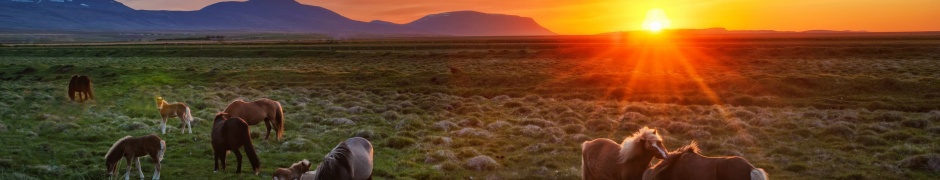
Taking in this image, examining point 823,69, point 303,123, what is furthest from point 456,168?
point 823,69

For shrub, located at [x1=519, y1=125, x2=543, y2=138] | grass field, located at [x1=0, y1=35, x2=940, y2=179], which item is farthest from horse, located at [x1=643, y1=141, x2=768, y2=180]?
shrub, located at [x1=519, y1=125, x2=543, y2=138]

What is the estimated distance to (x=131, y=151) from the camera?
1222 centimetres

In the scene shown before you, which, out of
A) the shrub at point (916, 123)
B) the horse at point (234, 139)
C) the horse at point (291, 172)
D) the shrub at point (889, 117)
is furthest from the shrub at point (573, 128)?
the shrub at point (889, 117)

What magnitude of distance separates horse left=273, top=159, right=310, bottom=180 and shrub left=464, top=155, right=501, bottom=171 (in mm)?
5158

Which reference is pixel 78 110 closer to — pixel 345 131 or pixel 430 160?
pixel 345 131

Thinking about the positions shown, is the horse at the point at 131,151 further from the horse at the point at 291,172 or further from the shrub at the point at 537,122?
the shrub at the point at 537,122

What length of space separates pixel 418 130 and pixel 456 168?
6.31m

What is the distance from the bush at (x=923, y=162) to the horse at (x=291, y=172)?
14229 millimetres

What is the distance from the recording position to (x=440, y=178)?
1351 centimetres

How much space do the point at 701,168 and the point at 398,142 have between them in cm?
1114

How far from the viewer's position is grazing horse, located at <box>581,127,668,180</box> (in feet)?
29.1

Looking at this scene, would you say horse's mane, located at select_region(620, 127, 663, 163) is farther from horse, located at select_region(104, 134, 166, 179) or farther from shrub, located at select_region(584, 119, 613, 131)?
shrub, located at select_region(584, 119, 613, 131)

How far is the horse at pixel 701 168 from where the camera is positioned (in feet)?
24.0

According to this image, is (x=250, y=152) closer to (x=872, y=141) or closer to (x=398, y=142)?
(x=398, y=142)
